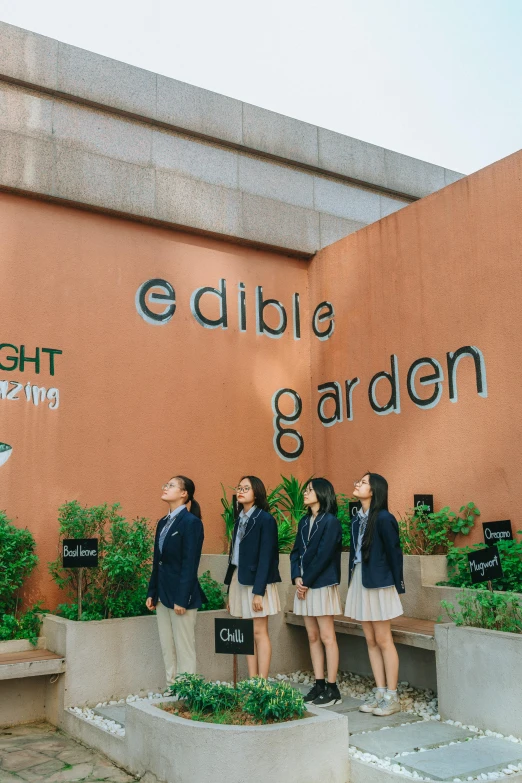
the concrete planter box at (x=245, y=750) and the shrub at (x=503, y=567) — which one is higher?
the shrub at (x=503, y=567)

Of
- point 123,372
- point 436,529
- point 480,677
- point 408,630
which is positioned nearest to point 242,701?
point 480,677

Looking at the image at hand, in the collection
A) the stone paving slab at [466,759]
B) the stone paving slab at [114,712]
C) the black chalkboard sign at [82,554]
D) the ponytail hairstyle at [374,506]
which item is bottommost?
the stone paving slab at [466,759]

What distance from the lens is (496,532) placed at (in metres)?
5.83

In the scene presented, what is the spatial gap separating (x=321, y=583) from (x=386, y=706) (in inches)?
36.5

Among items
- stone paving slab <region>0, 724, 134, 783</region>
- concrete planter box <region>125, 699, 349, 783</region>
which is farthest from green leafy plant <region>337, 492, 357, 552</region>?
stone paving slab <region>0, 724, 134, 783</region>

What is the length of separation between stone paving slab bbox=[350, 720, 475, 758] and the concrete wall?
507 cm

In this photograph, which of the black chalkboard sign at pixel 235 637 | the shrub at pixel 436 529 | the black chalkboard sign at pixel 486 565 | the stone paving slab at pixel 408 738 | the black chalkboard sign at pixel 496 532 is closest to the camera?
the black chalkboard sign at pixel 235 637

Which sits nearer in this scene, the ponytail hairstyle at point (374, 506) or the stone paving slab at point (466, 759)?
the stone paving slab at point (466, 759)

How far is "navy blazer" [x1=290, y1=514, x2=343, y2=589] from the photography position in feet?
17.5

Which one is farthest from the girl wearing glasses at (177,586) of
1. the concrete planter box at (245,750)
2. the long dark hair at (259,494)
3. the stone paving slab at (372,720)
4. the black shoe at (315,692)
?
the stone paving slab at (372,720)

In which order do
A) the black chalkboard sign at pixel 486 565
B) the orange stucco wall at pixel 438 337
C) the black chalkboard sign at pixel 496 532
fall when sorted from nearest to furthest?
the black chalkboard sign at pixel 486 565 → the black chalkboard sign at pixel 496 532 → the orange stucco wall at pixel 438 337

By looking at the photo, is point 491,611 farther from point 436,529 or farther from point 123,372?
point 123,372

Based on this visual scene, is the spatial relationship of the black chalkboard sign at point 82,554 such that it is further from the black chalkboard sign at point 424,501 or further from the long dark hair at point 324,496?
the black chalkboard sign at point 424,501

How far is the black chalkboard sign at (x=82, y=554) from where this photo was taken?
5707 mm
